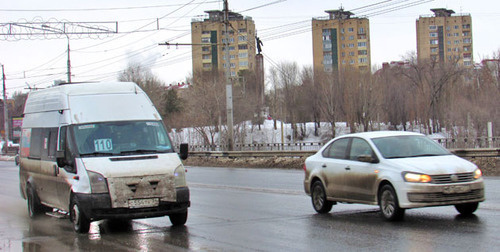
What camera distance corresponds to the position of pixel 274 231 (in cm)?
938

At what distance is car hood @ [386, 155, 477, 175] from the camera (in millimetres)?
9391

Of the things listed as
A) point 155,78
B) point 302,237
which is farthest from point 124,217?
point 155,78

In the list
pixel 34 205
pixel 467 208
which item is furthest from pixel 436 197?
pixel 34 205

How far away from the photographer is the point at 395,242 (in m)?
7.92

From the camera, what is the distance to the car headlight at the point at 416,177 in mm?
9320

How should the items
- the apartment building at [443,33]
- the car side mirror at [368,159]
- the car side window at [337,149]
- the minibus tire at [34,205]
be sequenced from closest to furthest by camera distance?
1. the car side mirror at [368,159]
2. the car side window at [337,149]
3. the minibus tire at [34,205]
4. the apartment building at [443,33]

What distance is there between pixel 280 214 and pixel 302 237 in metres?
2.79

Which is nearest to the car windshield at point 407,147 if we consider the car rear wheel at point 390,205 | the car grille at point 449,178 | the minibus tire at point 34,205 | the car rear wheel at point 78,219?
the car rear wheel at point 390,205

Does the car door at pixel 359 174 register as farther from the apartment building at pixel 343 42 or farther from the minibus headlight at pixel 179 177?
the apartment building at pixel 343 42

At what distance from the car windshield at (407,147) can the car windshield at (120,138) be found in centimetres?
383

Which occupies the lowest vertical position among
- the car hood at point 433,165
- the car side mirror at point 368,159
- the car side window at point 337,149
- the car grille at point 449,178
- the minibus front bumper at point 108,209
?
the minibus front bumper at point 108,209

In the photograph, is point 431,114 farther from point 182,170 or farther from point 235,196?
point 182,170

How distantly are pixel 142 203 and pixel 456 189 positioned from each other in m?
5.06

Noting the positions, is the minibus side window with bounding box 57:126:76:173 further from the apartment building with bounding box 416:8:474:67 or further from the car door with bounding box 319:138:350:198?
the apartment building with bounding box 416:8:474:67
